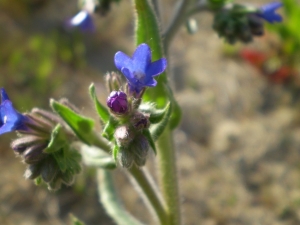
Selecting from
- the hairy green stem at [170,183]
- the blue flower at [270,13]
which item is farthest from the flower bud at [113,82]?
the blue flower at [270,13]

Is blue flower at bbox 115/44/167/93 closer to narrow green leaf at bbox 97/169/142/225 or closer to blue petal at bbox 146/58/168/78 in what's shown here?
blue petal at bbox 146/58/168/78

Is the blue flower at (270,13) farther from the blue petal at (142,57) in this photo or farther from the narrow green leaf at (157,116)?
the blue petal at (142,57)

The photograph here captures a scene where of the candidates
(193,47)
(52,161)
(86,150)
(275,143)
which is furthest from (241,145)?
(52,161)

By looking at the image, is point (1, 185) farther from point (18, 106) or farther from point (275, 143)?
point (275, 143)

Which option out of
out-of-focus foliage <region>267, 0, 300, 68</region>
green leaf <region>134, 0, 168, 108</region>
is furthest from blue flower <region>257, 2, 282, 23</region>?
out-of-focus foliage <region>267, 0, 300, 68</region>

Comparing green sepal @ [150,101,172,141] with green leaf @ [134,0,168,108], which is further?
green leaf @ [134,0,168,108]
